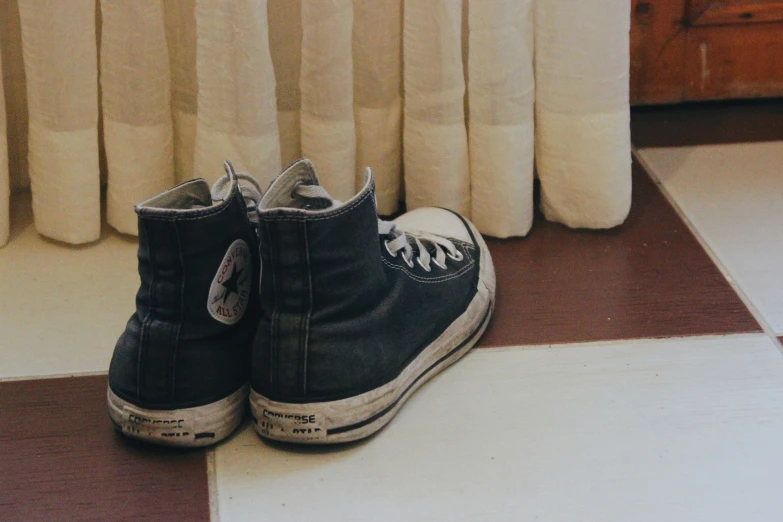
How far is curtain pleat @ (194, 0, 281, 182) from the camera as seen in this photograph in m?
0.96

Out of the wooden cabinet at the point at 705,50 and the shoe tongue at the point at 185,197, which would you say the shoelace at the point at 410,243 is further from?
the wooden cabinet at the point at 705,50

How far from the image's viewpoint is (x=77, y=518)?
2.43ft

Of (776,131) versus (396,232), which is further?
(776,131)

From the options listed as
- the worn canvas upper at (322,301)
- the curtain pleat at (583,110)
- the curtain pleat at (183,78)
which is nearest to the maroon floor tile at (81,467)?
the worn canvas upper at (322,301)

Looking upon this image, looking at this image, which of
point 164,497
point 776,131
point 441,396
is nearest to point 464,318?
point 441,396

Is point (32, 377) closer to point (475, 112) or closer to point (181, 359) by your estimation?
point (181, 359)

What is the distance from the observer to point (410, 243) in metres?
0.93

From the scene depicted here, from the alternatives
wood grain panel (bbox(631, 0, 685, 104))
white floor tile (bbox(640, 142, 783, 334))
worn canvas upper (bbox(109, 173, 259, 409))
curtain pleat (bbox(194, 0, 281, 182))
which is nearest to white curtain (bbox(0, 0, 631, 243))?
curtain pleat (bbox(194, 0, 281, 182))

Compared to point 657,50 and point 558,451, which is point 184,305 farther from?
point 657,50

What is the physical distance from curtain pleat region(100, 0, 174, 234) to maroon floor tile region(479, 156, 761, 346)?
45 cm

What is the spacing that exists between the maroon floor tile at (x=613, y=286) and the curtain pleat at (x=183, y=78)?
42cm

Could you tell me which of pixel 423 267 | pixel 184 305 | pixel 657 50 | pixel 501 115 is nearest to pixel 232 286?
pixel 184 305

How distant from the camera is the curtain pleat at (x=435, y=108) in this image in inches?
39.9

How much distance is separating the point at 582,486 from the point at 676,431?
125 mm
